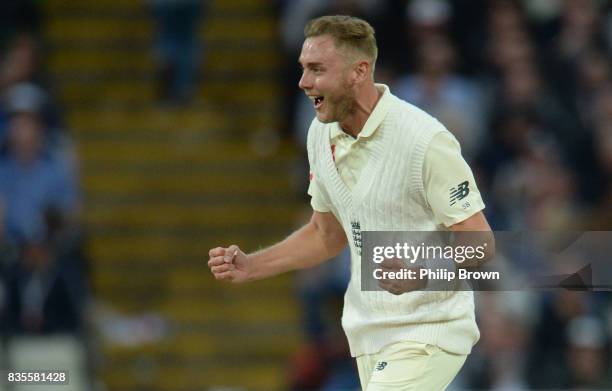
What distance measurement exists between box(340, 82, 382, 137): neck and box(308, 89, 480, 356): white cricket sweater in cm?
8

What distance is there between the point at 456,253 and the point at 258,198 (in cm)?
701

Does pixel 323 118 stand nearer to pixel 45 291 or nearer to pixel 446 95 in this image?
pixel 45 291

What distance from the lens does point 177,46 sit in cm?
1308

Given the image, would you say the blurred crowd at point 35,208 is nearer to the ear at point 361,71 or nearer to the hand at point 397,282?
the ear at point 361,71

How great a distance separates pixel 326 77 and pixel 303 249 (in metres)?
0.88

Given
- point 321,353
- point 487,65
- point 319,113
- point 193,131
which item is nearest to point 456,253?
point 319,113

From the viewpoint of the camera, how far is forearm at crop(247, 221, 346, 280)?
257 inches

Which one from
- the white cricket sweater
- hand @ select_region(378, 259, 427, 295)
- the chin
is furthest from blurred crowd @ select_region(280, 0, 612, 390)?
hand @ select_region(378, 259, 427, 295)

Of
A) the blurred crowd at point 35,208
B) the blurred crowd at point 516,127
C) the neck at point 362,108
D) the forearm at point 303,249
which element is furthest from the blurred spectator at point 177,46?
the neck at point 362,108

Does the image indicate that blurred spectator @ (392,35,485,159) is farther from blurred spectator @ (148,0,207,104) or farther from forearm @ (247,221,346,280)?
forearm @ (247,221,346,280)

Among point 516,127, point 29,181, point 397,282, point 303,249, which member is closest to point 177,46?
point 29,181

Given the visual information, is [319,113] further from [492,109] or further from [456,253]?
[492,109]

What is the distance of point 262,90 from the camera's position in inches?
531

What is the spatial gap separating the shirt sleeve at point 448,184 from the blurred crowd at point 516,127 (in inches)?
179
